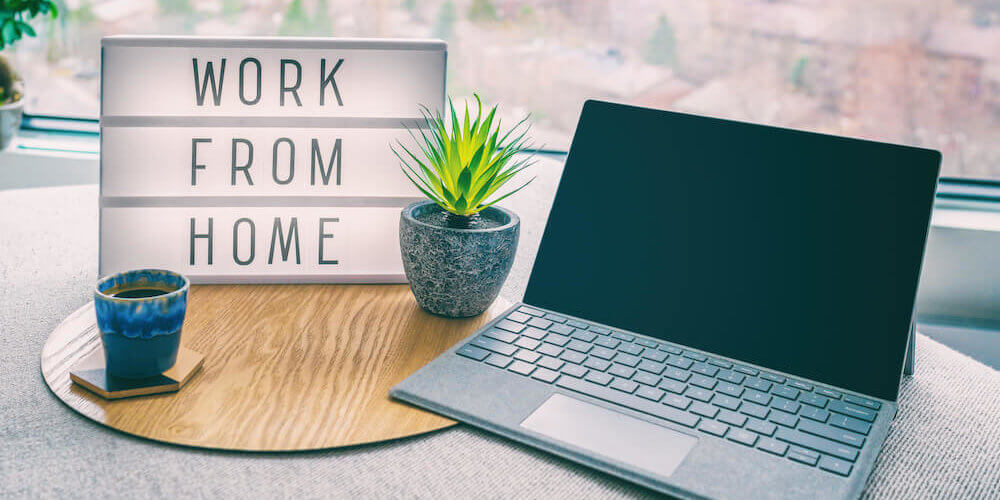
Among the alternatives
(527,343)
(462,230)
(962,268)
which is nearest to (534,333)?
(527,343)

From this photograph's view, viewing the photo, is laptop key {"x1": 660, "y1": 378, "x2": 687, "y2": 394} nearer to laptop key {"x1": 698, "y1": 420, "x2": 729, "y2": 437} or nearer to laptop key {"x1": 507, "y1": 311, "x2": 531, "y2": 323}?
laptop key {"x1": 698, "y1": 420, "x2": 729, "y2": 437}

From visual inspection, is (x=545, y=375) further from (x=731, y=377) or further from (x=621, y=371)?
(x=731, y=377)

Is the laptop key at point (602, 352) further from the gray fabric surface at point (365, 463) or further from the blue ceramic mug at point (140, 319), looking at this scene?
the blue ceramic mug at point (140, 319)

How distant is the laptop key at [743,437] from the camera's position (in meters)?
0.66

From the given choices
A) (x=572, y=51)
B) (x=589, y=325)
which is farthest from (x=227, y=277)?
(x=572, y=51)

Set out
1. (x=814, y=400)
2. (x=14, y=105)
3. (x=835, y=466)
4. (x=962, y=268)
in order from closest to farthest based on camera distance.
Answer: (x=835, y=466) → (x=814, y=400) → (x=962, y=268) → (x=14, y=105)

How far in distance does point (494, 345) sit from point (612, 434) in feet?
0.58

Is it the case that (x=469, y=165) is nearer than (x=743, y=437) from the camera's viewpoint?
No

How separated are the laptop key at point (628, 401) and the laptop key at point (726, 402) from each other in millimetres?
37

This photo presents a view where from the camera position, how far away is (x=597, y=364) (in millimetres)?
778

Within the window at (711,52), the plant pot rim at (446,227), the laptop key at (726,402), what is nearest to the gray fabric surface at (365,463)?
the laptop key at (726,402)

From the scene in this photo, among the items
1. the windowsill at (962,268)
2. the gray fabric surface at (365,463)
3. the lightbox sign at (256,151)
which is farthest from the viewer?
the windowsill at (962,268)

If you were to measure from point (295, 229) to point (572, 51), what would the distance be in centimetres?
89

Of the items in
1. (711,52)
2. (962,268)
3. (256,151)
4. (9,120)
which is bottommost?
(962,268)
